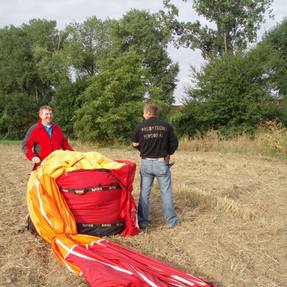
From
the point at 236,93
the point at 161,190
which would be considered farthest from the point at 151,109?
the point at 236,93

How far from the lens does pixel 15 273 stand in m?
4.68

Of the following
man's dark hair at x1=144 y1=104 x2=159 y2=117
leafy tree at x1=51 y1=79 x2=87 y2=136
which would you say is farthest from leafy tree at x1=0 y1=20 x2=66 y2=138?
man's dark hair at x1=144 y1=104 x2=159 y2=117

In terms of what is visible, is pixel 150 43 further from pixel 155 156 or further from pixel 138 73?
pixel 155 156

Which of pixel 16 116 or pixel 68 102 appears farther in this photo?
pixel 16 116

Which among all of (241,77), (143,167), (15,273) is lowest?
(15,273)

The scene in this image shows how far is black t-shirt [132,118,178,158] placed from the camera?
6.54 metres

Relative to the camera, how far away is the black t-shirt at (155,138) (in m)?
6.54

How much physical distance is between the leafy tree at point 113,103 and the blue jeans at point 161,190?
13.6 meters

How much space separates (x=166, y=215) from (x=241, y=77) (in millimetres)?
14863

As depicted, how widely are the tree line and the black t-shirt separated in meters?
13.7

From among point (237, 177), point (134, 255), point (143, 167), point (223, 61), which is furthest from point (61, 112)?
point (134, 255)

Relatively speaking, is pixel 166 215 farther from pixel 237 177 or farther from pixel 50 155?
pixel 237 177

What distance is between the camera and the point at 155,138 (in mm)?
6535

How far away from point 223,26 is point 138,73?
1684 cm
